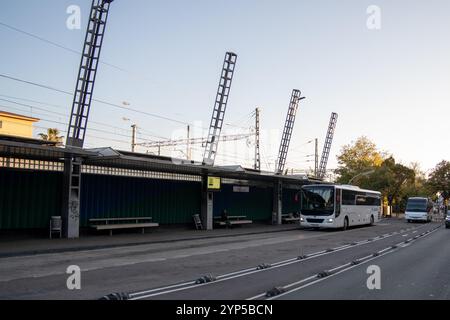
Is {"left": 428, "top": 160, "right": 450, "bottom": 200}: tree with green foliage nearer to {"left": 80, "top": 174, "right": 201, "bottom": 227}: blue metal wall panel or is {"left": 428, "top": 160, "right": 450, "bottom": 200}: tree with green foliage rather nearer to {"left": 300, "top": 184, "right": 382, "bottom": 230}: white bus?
{"left": 300, "top": 184, "right": 382, "bottom": 230}: white bus

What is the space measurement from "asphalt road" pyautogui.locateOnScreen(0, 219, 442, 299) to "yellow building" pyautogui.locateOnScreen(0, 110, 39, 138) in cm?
4482

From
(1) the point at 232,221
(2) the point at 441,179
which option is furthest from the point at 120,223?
(2) the point at 441,179

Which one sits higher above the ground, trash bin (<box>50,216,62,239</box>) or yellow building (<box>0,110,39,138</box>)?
yellow building (<box>0,110,39,138</box>)

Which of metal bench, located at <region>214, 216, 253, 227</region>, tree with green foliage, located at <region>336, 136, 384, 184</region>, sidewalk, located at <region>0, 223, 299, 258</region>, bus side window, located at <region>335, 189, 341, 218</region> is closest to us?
sidewalk, located at <region>0, 223, 299, 258</region>

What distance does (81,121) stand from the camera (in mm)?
22656

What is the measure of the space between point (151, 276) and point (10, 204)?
1067cm

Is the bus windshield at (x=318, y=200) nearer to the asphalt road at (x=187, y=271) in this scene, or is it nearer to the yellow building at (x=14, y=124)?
the asphalt road at (x=187, y=271)

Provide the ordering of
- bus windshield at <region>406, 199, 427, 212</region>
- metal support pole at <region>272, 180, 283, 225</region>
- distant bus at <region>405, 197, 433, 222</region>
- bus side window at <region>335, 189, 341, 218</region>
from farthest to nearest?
1. bus windshield at <region>406, 199, 427, 212</region>
2. distant bus at <region>405, 197, 433, 222</region>
3. metal support pole at <region>272, 180, 283, 225</region>
4. bus side window at <region>335, 189, 341, 218</region>

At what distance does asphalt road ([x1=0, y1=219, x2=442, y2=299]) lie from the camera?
9.46 m

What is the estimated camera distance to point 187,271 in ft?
41.3

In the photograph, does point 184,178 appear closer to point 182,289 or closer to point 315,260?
point 315,260

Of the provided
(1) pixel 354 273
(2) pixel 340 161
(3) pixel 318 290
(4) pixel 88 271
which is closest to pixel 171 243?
(4) pixel 88 271

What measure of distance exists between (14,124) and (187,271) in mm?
53628

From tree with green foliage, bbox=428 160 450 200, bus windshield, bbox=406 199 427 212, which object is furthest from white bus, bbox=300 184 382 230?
tree with green foliage, bbox=428 160 450 200
